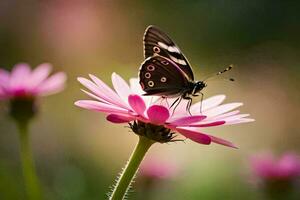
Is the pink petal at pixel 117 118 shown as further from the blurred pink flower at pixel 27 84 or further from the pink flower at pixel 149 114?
the blurred pink flower at pixel 27 84

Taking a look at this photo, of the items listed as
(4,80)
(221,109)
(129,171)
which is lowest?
(129,171)

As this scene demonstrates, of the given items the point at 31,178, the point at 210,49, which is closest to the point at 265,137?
the point at 210,49

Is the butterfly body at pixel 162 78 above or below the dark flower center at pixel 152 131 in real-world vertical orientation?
above

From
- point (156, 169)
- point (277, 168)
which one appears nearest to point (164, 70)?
point (277, 168)

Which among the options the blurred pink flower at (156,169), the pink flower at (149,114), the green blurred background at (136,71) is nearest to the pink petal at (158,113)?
the pink flower at (149,114)

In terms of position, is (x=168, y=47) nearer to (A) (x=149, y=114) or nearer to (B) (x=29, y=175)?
(A) (x=149, y=114)

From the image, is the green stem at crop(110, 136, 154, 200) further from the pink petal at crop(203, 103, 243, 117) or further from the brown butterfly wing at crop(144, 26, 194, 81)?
the brown butterfly wing at crop(144, 26, 194, 81)

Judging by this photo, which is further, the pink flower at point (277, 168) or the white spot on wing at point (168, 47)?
the pink flower at point (277, 168)

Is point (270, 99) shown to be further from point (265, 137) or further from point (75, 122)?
point (75, 122)

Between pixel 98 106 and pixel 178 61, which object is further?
pixel 178 61
